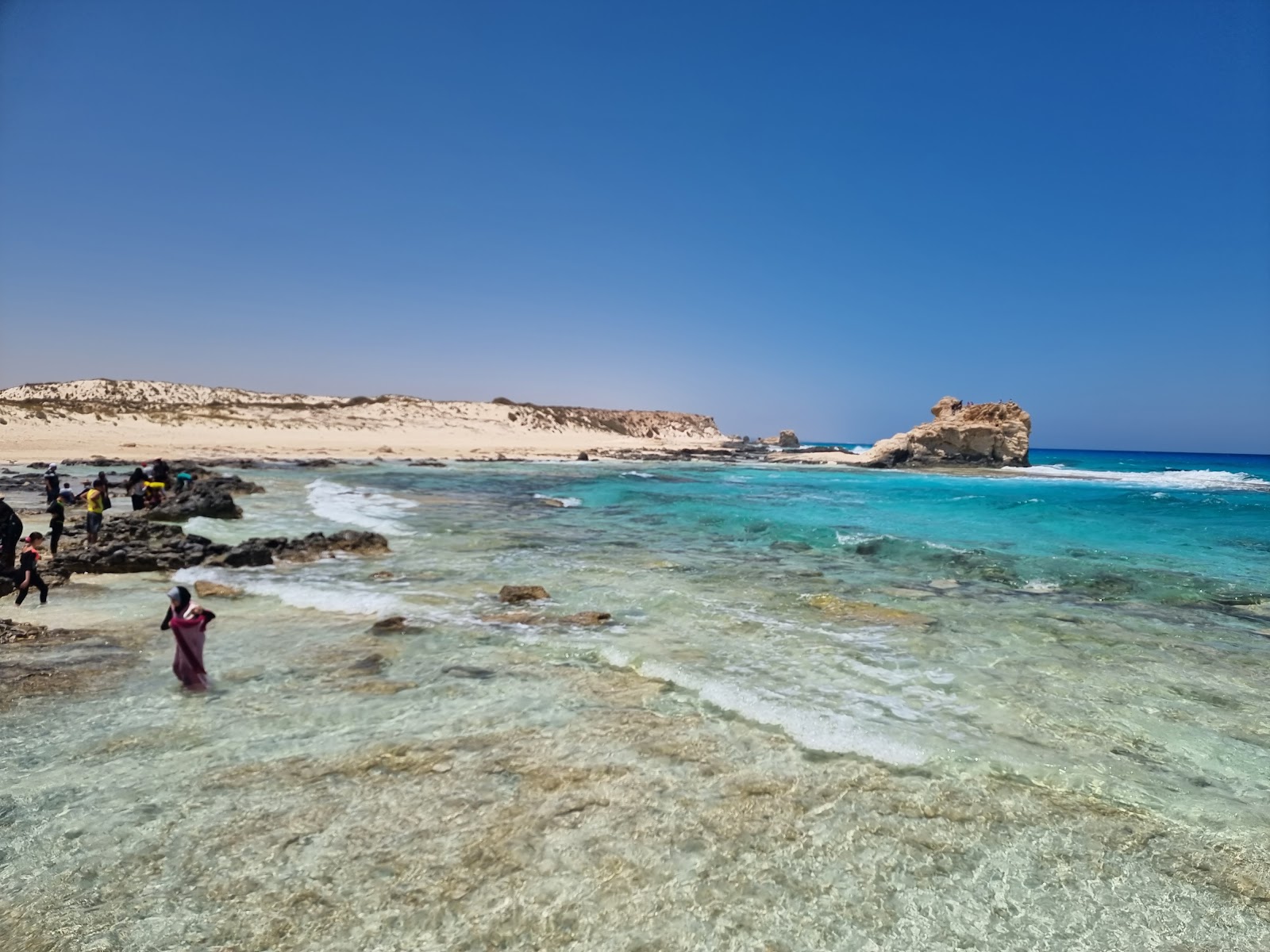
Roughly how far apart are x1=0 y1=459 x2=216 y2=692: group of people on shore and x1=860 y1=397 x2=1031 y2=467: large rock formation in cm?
5282

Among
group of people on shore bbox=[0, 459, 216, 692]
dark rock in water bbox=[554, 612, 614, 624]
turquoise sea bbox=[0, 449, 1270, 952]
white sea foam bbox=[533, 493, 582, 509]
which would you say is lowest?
turquoise sea bbox=[0, 449, 1270, 952]

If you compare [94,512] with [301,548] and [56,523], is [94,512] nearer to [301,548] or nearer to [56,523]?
[56,523]

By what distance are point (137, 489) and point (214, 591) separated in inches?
483

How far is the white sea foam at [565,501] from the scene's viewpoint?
23.8m

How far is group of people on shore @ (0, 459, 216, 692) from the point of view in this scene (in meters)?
5.85

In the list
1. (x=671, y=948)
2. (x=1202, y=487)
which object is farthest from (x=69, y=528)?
(x=1202, y=487)

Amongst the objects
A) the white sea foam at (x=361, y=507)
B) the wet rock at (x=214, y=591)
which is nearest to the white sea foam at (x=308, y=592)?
the wet rock at (x=214, y=591)

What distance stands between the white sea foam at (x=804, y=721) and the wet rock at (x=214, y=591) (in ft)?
21.2

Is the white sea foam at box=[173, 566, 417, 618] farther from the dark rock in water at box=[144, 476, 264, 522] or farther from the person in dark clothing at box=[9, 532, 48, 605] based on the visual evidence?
the dark rock in water at box=[144, 476, 264, 522]

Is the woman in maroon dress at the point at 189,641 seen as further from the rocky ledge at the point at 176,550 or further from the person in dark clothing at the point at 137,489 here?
the person in dark clothing at the point at 137,489

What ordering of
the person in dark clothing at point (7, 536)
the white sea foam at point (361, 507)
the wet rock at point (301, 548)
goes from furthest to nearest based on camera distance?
1. the white sea foam at point (361, 507)
2. the wet rock at point (301, 548)
3. the person in dark clothing at point (7, 536)

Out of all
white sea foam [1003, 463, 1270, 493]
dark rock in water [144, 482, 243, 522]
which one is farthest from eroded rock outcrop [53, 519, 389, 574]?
white sea foam [1003, 463, 1270, 493]

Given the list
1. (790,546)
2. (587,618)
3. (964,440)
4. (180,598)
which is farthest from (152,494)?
(964,440)

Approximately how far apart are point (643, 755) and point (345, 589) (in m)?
6.82
